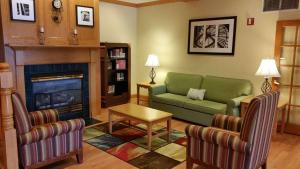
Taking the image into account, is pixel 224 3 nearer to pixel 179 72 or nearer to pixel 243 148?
pixel 179 72

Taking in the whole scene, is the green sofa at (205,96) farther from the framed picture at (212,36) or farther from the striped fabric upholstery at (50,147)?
the striped fabric upholstery at (50,147)

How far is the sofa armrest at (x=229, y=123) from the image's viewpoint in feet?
9.18

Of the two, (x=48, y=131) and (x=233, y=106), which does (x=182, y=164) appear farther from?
(x=48, y=131)

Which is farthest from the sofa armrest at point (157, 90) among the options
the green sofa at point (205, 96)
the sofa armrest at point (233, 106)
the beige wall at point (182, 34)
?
the sofa armrest at point (233, 106)

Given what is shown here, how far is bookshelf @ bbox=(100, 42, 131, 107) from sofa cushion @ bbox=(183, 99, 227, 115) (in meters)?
1.94

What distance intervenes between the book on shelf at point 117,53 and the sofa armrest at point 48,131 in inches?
118

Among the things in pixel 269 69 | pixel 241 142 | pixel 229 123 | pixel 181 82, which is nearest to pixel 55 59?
pixel 181 82

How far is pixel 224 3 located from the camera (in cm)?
454

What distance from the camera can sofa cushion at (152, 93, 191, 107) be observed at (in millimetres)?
4495

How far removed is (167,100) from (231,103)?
→ 1.28 metres

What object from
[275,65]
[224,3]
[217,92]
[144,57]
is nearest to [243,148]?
[275,65]

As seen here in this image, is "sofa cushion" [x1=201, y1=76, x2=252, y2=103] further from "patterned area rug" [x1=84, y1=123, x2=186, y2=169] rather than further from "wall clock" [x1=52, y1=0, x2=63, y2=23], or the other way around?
"wall clock" [x1=52, y1=0, x2=63, y2=23]

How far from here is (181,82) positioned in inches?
199

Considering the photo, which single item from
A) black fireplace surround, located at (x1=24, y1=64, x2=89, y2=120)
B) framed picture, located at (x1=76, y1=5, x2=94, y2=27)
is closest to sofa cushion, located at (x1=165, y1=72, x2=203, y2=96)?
black fireplace surround, located at (x1=24, y1=64, x2=89, y2=120)
